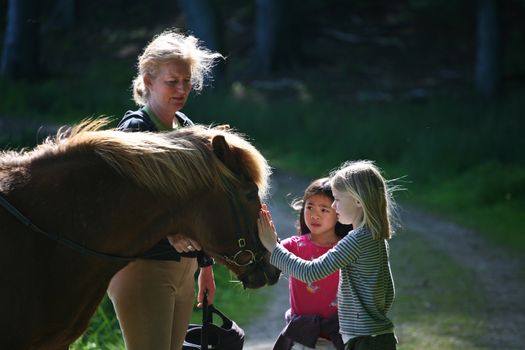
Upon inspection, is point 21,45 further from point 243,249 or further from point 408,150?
point 243,249

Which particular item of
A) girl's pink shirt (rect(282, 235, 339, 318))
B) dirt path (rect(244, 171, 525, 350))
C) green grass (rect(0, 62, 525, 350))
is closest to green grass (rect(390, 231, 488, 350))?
green grass (rect(0, 62, 525, 350))

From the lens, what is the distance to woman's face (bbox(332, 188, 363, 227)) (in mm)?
3766

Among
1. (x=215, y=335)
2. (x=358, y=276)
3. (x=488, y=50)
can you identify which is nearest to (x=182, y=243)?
(x=215, y=335)

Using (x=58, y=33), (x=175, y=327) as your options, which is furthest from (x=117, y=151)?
(x=58, y=33)

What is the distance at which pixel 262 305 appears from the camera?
26.6 feet

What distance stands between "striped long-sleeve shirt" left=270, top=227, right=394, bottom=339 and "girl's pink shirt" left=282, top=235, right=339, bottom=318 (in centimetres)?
33

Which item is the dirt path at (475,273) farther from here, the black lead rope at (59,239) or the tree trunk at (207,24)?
the tree trunk at (207,24)

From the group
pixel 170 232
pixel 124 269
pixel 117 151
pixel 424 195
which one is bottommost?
pixel 424 195

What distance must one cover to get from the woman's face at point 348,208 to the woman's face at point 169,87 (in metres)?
0.79

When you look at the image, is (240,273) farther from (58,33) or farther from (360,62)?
(58,33)

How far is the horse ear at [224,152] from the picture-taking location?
11.1ft

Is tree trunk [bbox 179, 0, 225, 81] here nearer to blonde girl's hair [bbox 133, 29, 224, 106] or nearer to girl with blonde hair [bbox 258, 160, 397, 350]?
blonde girl's hair [bbox 133, 29, 224, 106]

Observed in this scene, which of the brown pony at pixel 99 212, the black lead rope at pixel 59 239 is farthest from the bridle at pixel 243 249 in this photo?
the black lead rope at pixel 59 239

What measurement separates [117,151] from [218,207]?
44cm
